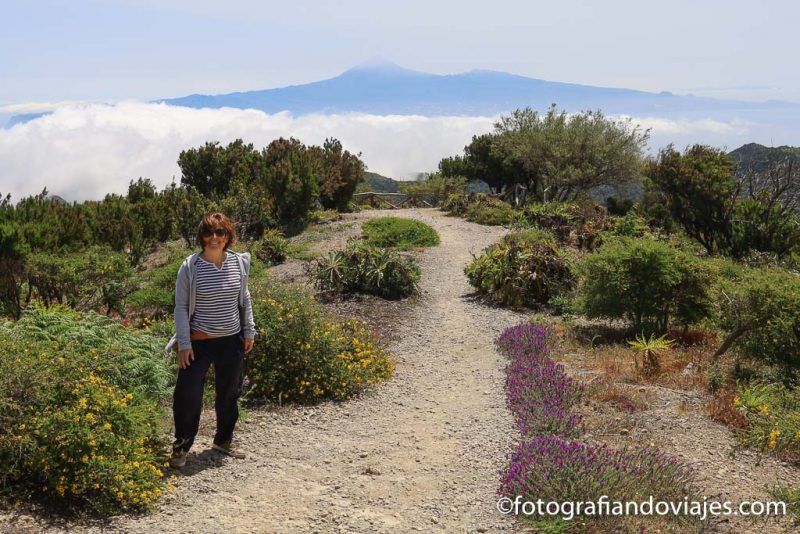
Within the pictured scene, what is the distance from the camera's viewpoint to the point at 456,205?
27.7 meters

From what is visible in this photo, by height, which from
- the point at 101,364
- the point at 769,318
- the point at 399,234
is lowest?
the point at 399,234

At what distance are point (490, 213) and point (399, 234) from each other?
19.6 ft

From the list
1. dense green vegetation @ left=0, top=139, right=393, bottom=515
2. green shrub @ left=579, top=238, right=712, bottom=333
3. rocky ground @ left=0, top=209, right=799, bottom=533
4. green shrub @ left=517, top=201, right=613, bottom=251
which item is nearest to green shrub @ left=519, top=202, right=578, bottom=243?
green shrub @ left=517, top=201, right=613, bottom=251

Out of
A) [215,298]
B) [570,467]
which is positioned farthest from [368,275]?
[570,467]

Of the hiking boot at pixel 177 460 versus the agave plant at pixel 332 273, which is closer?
the hiking boot at pixel 177 460

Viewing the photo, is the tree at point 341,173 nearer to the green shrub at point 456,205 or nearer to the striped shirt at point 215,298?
the green shrub at point 456,205

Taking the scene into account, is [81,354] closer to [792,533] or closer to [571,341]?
[792,533]

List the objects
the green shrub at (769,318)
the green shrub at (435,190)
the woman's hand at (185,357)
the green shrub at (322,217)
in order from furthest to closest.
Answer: the green shrub at (435,190)
the green shrub at (322,217)
the green shrub at (769,318)
the woman's hand at (185,357)

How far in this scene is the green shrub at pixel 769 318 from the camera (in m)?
7.98

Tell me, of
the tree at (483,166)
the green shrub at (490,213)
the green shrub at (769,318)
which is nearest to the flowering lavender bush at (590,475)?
the green shrub at (769,318)

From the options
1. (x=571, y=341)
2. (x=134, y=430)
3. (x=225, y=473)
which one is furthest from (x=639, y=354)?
(x=134, y=430)

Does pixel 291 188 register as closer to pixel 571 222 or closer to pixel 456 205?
pixel 456 205

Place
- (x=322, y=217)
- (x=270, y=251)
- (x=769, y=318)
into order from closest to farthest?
(x=769, y=318) < (x=270, y=251) < (x=322, y=217)

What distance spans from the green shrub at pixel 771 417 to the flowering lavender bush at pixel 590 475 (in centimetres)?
111
